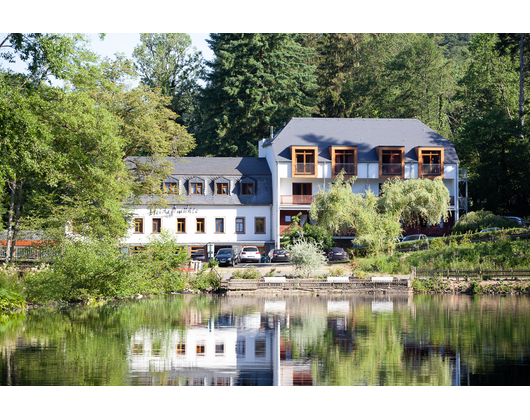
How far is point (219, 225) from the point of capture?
167 feet

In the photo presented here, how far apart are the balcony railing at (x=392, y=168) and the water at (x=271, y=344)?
27.5 metres

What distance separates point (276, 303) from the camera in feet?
80.9

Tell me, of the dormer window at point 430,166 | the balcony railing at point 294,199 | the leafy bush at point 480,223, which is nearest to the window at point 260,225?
the balcony railing at point 294,199

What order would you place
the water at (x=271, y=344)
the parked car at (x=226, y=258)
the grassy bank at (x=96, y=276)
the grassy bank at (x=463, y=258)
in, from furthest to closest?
the parked car at (x=226, y=258) < the grassy bank at (x=463, y=258) < the grassy bank at (x=96, y=276) < the water at (x=271, y=344)

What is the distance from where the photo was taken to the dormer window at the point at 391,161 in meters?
50.4

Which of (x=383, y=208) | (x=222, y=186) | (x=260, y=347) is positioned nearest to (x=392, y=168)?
(x=383, y=208)

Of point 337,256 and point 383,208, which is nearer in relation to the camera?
point 383,208

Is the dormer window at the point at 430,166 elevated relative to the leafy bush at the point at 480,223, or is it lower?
elevated

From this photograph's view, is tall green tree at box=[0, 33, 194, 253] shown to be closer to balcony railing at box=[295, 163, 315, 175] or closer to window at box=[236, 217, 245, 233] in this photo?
window at box=[236, 217, 245, 233]

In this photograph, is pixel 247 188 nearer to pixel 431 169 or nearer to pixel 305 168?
pixel 305 168

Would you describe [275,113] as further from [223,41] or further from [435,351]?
[435,351]

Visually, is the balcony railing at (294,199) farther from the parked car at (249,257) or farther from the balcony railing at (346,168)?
the parked car at (249,257)

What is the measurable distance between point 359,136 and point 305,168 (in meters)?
6.52

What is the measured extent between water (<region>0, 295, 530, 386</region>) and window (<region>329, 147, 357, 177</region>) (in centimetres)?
2753
